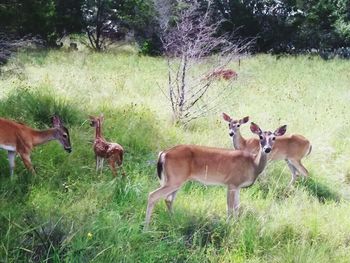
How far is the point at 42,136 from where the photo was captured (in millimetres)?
6547

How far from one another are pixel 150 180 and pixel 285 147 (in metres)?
2.29

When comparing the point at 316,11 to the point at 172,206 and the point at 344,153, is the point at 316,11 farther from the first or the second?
the point at 172,206

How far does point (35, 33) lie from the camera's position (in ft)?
73.2

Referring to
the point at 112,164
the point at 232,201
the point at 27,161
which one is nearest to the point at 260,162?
the point at 232,201

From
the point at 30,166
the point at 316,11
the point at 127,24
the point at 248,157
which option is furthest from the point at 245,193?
the point at 316,11

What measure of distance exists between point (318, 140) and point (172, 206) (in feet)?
14.4

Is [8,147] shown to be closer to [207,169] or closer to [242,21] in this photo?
[207,169]

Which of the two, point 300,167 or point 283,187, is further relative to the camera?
point 300,167

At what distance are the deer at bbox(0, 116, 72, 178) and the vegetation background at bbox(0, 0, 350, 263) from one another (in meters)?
0.17

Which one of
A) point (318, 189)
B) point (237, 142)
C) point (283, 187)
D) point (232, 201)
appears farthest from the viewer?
point (237, 142)

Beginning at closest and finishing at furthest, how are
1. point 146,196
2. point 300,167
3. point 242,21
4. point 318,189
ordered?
point 146,196
point 318,189
point 300,167
point 242,21

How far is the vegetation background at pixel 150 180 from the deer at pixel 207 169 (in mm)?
220

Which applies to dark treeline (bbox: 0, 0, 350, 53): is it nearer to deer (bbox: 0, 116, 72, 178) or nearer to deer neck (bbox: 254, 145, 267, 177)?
deer (bbox: 0, 116, 72, 178)

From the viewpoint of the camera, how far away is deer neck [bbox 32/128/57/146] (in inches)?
255
